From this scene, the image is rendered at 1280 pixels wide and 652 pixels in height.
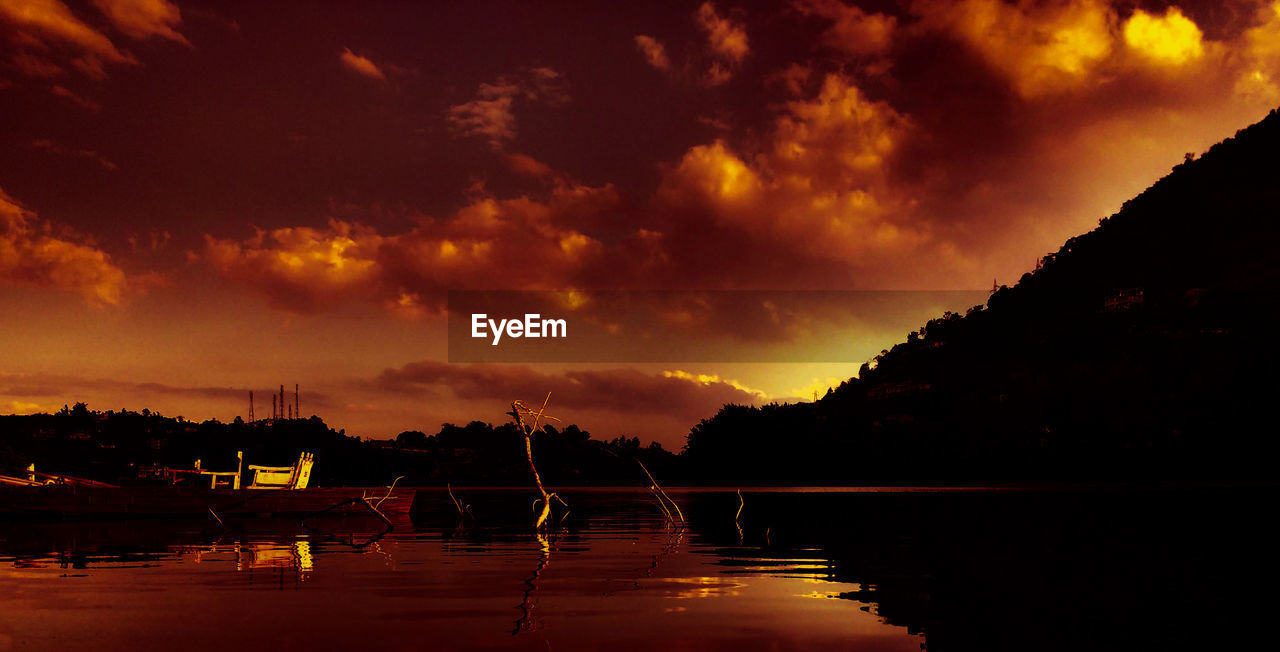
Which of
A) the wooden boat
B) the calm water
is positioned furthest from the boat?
the calm water

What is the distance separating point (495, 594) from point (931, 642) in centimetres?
826

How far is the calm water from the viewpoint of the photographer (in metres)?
15.1

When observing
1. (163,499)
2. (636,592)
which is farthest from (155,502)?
(636,592)

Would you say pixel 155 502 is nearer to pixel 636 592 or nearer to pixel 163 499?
pixel 163 499

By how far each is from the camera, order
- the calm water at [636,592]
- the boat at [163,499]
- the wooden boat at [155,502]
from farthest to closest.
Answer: the boat at [163,499]
the wooden boat at [155,502]
the calm water at [636,592]

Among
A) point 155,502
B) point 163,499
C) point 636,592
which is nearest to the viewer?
point 636,592

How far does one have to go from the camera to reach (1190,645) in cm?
1487

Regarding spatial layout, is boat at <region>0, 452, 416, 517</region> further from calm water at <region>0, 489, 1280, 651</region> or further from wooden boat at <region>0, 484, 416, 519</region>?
calm water at <region>0, 489, 1280, 651</region>

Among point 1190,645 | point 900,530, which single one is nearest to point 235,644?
point 1190,645

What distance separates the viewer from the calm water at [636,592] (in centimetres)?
1505

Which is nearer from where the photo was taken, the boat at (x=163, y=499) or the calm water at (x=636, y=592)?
the calm water at (x=636, y=592)

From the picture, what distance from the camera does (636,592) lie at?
66.3ft

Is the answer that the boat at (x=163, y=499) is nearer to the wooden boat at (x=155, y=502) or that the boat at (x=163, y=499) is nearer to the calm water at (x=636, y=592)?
the wooden boat at (x=155, y=502)

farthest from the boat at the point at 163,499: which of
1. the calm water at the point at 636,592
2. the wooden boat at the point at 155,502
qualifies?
the calm water at the point at 636,592
